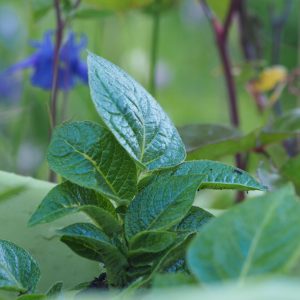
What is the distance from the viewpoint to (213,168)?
29 centimetres

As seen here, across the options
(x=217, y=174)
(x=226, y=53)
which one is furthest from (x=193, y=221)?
(x=226, y=53)

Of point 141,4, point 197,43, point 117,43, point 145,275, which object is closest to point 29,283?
point 145,275

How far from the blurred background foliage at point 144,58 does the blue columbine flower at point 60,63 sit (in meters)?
0.02

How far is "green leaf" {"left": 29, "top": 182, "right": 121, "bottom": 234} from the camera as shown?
0.83 ft

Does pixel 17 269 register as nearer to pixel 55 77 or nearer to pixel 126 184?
pixel 126 184

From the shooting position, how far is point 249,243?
20 centimetres

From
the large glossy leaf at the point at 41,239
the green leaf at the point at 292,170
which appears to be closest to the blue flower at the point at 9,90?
the green leaf at the point at 292,170

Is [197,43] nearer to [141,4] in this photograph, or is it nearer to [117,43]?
[117,43]

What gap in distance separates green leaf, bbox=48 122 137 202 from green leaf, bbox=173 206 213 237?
0.02 meters

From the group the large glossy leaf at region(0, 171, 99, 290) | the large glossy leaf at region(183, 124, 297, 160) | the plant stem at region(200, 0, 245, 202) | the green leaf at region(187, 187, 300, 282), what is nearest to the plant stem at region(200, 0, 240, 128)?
the plant stem at region(200, 0, 245, 202)

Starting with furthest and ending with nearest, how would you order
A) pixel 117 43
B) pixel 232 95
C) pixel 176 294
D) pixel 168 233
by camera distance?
pixel 117 43
pixel 232 95
pixel 168 233
pixel 176 294

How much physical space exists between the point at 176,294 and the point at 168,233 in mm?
102

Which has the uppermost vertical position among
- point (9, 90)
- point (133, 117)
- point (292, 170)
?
point (133, 117)

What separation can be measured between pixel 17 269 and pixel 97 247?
30mm
